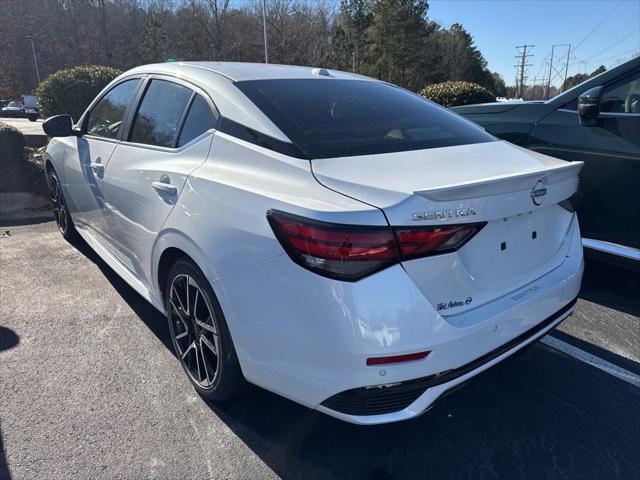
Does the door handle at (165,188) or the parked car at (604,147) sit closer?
the door handle at (165,188)

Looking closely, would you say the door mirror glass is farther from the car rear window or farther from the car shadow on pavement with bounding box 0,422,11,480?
the car shadow on pavement with bounding box 0,422,11,480

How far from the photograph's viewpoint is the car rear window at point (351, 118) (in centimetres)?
221

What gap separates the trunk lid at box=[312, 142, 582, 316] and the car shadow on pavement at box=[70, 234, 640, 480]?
46 cm

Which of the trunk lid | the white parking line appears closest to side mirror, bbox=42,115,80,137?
the trunk lid

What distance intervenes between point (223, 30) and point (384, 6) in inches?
704

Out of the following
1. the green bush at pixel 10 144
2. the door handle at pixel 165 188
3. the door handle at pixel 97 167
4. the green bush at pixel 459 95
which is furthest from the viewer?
the green bush at pixel 459 95

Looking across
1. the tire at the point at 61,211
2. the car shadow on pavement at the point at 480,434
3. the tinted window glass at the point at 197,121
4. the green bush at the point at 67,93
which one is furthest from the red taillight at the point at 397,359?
the green bush at the point at 67,93

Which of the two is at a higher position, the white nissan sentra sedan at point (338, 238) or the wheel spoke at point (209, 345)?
the white nissan sentra sedan at point (338, 238)

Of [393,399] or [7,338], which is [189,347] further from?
[7,338]

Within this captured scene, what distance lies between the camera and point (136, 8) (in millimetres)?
59625

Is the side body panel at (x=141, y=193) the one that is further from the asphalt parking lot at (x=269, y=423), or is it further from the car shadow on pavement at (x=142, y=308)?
the asphalt parking lot at (x=269, y=423)

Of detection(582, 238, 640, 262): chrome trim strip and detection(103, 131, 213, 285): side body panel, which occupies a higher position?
detection(103, 131, 213, 285): side body panel

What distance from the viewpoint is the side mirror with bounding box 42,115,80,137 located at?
3.90m

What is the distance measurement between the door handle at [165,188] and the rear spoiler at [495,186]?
128 centimetres
